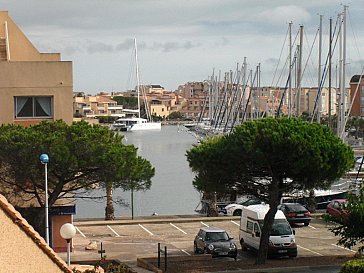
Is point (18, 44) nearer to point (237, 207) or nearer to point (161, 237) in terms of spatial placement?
point (161, 237)

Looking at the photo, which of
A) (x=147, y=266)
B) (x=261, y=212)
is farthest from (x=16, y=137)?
(x=261, y=212)

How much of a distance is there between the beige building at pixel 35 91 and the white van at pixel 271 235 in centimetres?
909

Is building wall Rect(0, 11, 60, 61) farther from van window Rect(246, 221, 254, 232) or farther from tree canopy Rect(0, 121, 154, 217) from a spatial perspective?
van window Rect(246, 221, 254, 232)

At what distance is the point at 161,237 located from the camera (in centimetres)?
3459

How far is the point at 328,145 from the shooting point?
26469mm

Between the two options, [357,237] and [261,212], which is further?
[261,212]

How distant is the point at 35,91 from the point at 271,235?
39.0 ft

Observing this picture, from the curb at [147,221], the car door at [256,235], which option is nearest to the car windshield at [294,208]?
the curb at [147,221]

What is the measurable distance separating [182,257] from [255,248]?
3.40 meters

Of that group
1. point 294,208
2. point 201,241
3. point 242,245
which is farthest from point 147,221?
point 201,241

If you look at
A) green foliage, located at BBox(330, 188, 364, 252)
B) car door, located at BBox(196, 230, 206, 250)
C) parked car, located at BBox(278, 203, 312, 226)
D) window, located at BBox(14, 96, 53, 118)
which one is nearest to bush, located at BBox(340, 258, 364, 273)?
green foliage, located at BBox(330, 188, 364, 252)

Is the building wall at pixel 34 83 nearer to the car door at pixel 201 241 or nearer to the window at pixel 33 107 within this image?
the window at pixel 33 107

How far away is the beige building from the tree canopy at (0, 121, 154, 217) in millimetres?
1949

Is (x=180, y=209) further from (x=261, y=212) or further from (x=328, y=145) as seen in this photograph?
(x=328, y=145)
